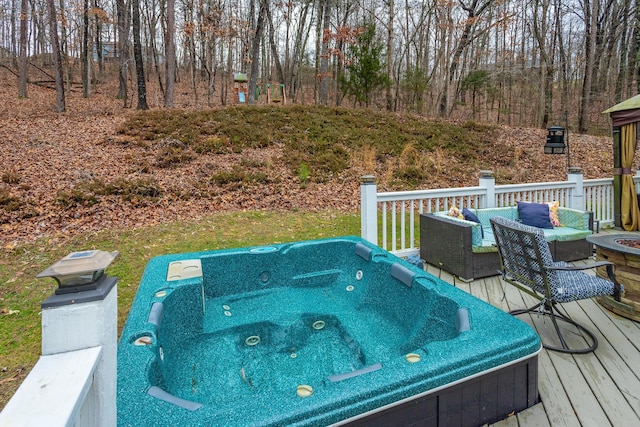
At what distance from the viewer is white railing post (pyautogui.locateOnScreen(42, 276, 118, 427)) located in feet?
2.91

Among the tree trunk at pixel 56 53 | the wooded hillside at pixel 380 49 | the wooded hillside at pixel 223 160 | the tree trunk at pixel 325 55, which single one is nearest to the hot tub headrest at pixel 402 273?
the wooded hillside at pixel 223 160

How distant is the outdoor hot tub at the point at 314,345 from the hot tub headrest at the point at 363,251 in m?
0.01

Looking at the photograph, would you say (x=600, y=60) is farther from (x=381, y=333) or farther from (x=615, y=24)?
(x=381, y=333)

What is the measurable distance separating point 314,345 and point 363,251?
1111 mm

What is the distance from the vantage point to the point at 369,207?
402 cm

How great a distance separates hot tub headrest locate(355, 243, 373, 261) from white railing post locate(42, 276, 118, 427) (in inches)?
106

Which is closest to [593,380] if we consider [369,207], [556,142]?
[369,207]

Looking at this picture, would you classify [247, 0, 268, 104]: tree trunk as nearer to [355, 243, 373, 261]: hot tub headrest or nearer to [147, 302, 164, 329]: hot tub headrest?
[355, 243, 373, 261]: hot tub headrest

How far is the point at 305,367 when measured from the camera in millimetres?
A: 2562

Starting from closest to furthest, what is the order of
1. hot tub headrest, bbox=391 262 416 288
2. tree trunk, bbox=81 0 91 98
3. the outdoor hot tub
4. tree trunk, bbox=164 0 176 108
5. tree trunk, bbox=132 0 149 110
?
the outdoor hot tub
hot tub headrest, bbox=391 262 416 288
tree trunk, bbox=132 0 149 110
tree trunk, bbox=164 0 176 108
tree trunk, bbox=81 0 91 98

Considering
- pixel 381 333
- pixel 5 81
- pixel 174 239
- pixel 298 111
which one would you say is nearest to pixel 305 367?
pixel 381 333

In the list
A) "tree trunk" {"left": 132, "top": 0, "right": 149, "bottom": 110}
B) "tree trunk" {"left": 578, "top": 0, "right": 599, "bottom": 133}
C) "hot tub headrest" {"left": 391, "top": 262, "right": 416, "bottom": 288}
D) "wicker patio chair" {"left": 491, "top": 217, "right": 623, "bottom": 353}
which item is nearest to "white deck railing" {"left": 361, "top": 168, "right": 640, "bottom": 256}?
"hot tub headrest" {"left": 391, "top": 262, "right": 416, "bottom": 288}

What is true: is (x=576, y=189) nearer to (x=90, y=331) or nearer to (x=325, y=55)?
(x=90, y=331)

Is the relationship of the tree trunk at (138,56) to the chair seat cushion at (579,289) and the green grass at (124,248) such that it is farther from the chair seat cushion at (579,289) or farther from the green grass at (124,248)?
the chair seat cushion at (579,289)
